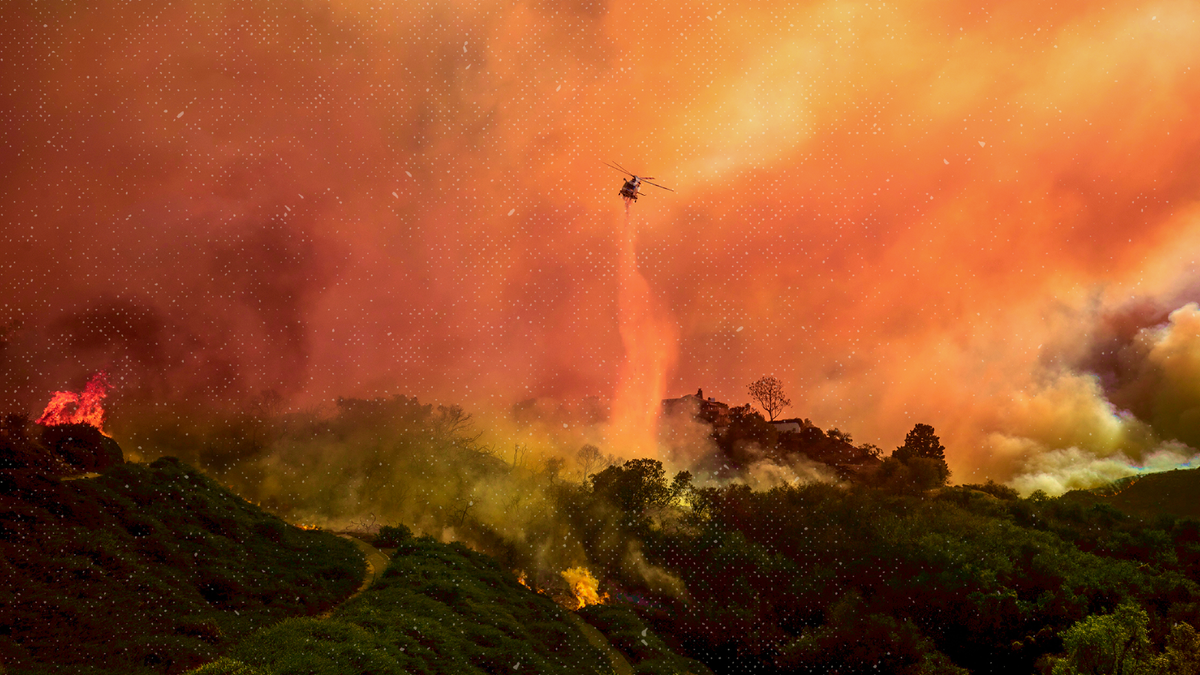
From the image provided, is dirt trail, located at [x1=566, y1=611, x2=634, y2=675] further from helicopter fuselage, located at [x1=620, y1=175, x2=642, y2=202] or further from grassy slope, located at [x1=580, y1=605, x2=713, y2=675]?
helicopter fuselage, located at [x1=620, y1=175, x2=642, y2=202]

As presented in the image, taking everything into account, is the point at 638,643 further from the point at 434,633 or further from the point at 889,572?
the point at 889,572

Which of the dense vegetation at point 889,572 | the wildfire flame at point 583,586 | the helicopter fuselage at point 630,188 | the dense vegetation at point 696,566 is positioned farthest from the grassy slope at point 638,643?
the helicopter fuselage at point 630,188

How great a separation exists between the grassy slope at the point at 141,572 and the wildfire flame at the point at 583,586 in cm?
2568

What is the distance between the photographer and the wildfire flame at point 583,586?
2377 inches

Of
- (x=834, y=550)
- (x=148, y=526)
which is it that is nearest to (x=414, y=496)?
(x=148, y=526)

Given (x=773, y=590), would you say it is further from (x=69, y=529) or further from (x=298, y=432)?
(x=298, y=432)

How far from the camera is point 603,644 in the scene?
44750mm

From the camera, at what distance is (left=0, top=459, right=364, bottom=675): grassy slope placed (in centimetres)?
2188

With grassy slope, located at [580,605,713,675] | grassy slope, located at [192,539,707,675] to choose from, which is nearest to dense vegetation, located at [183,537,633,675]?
grassy slope, located at [192,539,707,675]

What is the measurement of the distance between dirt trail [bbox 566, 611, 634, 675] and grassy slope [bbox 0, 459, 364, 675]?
18.6 meters

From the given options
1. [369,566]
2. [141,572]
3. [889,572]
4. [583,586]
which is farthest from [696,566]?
[141,572]

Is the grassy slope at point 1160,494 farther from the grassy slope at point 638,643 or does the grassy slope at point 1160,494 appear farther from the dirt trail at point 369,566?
the dirt trail at point 369,566

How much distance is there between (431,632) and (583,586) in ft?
116

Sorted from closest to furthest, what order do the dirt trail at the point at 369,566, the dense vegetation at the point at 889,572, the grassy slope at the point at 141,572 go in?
the grassy slope at the point at 141,572
the dirt trail at the point at 369,566
the dense vegetation at the point at 889,572
